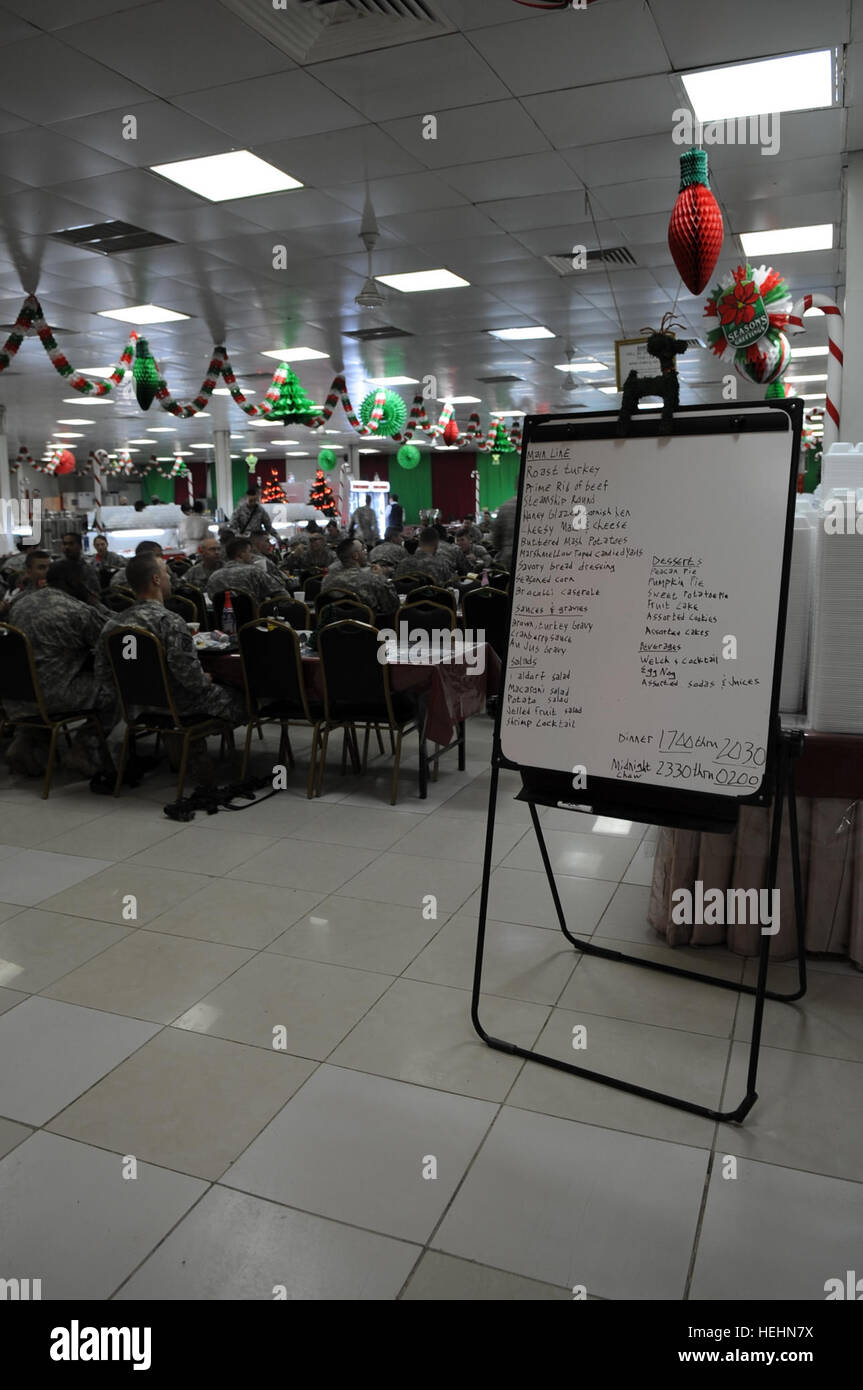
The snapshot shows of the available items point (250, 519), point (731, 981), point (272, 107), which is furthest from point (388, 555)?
point (731, 981)

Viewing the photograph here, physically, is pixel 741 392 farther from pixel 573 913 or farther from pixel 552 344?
pixel 573 913

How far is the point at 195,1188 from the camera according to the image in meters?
1.90

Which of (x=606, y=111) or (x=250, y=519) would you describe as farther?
(x=250, y=519)

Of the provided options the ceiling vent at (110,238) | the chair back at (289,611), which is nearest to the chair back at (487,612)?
the chair back at (289,611)

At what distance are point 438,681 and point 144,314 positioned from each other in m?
5.47

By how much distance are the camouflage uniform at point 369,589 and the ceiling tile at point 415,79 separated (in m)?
2.68

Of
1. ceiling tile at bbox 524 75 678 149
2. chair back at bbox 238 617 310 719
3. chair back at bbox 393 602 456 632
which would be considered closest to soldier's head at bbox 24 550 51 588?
chair back at bbox 238 617 310 719

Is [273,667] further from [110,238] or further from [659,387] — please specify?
[110,238]

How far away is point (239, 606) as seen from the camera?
6.57m

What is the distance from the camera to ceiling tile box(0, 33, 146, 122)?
363 cm

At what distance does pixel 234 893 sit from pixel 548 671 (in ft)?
5.40

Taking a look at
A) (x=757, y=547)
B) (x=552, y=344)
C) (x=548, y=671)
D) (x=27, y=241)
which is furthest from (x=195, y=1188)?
(x=552, y=344)

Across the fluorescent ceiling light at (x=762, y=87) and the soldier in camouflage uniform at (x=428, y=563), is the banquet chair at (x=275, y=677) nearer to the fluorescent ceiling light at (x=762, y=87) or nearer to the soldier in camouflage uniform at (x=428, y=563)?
the fluorescent ceiling light at (x=762, y=87)
